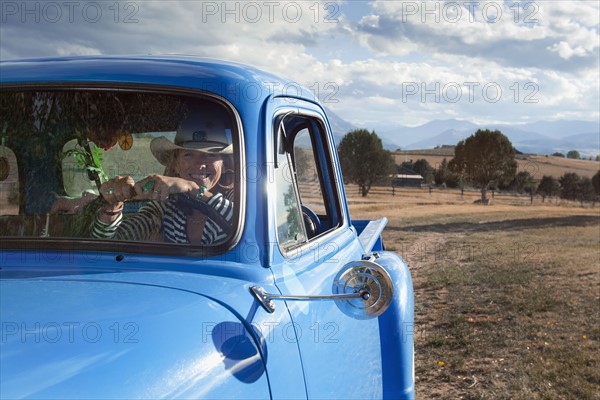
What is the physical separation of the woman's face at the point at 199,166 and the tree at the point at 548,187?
64497 millimetres

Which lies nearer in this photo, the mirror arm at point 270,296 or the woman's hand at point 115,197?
the mirror arm at point 270,296

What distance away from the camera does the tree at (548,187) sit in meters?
63.1

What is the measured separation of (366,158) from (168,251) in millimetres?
55423

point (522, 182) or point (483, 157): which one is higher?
point (483, 157)

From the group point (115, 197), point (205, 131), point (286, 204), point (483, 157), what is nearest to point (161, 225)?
point (115, 197)

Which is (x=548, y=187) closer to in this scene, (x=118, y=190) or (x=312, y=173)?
(x=312, y=173)

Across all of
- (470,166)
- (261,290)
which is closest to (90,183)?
(261,290)

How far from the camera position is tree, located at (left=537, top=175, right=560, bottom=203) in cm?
6306

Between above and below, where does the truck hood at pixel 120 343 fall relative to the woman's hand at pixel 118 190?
below

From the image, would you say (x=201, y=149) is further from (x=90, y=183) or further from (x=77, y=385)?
(x=77, y=385)

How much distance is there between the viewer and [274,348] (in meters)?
1.74

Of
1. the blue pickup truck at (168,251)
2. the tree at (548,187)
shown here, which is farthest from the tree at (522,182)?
the blue pickup truck at (168,251)

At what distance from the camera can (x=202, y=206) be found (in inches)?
86.0

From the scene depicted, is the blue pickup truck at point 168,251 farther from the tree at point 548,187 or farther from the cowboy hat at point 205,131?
the tree at point 548,187
